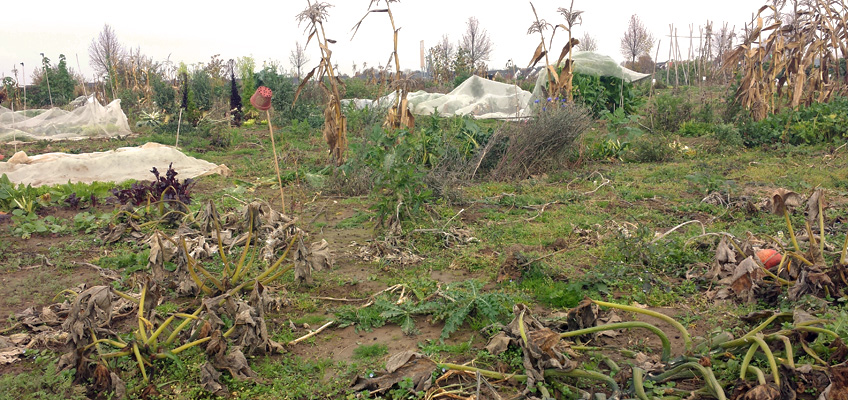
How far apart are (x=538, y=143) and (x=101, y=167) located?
591cm

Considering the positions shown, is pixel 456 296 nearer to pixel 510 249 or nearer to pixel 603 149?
pixel 510 249

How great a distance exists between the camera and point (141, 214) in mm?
5199

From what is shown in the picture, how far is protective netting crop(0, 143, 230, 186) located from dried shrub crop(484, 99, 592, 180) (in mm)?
3953

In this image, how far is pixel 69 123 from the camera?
12.9 meters

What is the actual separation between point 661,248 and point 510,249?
1.06m

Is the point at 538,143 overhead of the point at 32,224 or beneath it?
overhead

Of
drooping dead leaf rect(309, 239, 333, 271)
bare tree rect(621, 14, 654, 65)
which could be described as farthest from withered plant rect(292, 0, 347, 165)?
bare tree rect(621, 14, 654, 65)

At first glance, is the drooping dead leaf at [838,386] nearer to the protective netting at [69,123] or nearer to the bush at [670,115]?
the bush at [670,115]

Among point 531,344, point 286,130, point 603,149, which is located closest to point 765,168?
point 603,149

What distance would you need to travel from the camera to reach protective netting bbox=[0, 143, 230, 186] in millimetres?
7543

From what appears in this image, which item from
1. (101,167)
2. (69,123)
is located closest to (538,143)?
(101,167)

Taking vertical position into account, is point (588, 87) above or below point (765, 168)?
above

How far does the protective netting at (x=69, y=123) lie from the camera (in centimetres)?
1234

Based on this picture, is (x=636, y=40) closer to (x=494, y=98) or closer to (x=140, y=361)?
(x=494, y=98)
